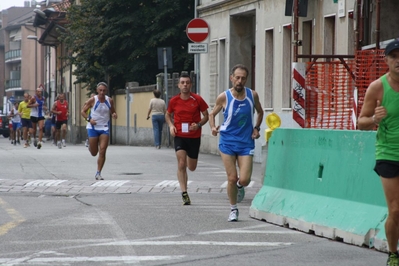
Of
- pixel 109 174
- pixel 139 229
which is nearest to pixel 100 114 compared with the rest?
pixel 109 174

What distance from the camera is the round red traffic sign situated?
1083 inches

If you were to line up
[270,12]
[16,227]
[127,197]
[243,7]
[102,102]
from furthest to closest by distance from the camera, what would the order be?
[243,7], [270,12], [102,102], [127,197], [16,227]

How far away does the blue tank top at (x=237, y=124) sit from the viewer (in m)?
12.7

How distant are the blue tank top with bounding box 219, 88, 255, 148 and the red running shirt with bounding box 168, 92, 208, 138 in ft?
6.48

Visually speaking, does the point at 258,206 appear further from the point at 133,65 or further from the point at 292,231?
the point at 133,65

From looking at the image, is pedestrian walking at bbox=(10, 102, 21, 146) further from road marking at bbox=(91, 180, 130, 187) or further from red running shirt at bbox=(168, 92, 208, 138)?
red running shirt at bbox=(168, 92, 208, 138)

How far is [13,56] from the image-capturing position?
445 feet

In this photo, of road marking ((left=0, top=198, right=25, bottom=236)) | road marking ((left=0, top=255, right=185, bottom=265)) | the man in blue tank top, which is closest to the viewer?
road marking ((left=0, top=255, right=185, bottom=265))

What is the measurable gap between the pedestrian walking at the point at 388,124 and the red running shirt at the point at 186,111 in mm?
6779

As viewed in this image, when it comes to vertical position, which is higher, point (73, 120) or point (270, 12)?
point (270, 12)

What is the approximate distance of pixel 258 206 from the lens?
12.6 m

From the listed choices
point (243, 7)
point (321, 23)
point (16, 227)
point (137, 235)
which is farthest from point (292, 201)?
point (243, 7)

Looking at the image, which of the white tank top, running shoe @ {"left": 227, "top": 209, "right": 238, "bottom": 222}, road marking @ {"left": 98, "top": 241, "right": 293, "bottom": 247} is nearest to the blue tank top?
running shoe @ {"left": 227, "top": 209, "right": 238, "bottom": 222}

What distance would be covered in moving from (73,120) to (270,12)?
1513 inches
